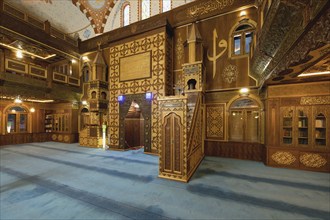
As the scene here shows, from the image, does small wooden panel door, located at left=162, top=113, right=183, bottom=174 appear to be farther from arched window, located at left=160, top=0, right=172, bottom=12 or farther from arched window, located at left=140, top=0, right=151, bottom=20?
arched window, located at left=140, top=0, right=151, bottom=20

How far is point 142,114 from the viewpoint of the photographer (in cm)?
698

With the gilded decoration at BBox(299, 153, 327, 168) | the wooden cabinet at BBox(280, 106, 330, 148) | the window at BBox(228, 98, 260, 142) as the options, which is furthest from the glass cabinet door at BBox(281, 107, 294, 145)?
the window at BBox(228, 98, 260, 142)

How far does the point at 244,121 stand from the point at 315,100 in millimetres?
2081

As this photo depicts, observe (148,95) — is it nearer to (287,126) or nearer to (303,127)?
(287,126)

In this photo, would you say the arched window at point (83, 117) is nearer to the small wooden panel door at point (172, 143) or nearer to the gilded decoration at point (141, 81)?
the gilded decoration at point (141, 81)

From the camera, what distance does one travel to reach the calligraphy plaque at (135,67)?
6.95m

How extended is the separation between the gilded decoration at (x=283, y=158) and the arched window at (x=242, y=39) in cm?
395

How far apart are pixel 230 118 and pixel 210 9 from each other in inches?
192

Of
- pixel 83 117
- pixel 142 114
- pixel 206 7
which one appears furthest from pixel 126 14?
pixel 83 117

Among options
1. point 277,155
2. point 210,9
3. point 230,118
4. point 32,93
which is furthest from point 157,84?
point 32,93

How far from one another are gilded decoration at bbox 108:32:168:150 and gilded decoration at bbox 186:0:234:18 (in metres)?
1.70

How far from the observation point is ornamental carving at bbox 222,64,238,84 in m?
5.79

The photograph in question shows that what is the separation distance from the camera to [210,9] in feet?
20.5

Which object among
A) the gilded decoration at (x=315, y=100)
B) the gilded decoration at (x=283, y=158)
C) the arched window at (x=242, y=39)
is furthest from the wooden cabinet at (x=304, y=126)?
the arched window at (x=242, y=39)
